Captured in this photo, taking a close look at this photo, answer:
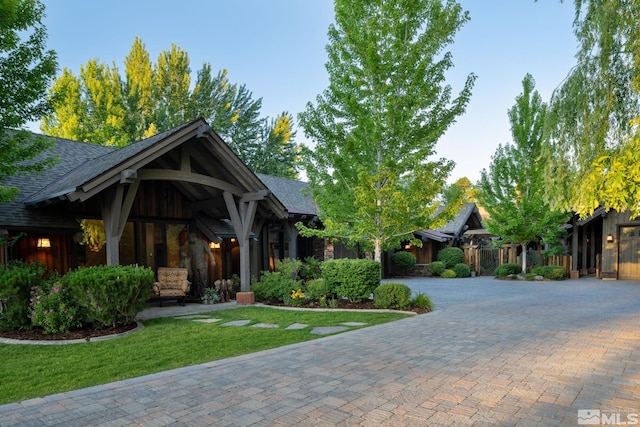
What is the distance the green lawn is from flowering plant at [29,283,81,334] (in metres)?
0.60

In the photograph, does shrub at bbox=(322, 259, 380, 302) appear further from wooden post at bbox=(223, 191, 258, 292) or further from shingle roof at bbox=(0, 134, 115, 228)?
shingle roof at bbox=(0, 134, 115, 228)

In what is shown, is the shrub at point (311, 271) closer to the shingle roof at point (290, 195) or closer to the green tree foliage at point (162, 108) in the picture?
the shingle roof at point (290, 195)

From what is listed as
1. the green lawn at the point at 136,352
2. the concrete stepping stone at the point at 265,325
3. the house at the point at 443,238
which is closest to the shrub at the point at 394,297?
the green lawn at the point at 136,352

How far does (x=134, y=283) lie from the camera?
273 inches

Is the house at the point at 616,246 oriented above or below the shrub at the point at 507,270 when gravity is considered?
above

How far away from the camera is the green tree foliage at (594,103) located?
5234 millimetres

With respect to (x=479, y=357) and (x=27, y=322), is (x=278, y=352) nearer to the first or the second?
(x=479, y=357)

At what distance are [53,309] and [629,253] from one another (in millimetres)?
20599

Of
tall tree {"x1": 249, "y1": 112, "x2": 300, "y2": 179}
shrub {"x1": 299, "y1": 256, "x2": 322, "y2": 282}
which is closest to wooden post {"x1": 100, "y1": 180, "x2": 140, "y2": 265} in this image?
shrub {"x1": 299, "y1": 256, "x2": 322, "y2": 282}

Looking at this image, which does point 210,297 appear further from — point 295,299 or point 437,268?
point 437,268

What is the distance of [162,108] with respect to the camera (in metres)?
26.9

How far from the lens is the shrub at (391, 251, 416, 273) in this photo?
20.9 meters

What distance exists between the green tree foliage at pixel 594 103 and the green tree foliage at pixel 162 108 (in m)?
21.3

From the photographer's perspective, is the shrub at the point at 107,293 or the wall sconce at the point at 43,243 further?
the wall sconce at the point at 43,243
